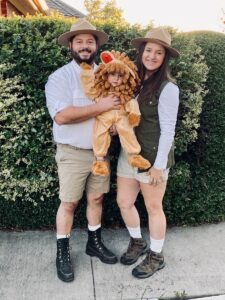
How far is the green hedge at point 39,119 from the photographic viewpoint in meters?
3.92

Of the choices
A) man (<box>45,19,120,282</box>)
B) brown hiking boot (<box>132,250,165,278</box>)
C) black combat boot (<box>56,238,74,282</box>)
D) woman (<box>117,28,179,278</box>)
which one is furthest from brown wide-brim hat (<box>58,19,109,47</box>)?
brown hiking boot (<box>132,250,165,278</box>)

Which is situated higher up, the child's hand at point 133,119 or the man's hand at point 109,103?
the man's hand at point 109,103

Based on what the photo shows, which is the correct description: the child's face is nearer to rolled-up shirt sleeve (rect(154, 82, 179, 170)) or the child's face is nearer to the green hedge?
rolled-up shirt sleeve (rect(154, 82, 179, 170))

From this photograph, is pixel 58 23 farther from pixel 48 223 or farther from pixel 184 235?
pixel 184 235

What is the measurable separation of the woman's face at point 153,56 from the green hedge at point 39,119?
84 centimetres

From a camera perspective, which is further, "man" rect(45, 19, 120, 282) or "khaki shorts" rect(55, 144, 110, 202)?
"khaki shorts" rect(55, 144, 110, 202)

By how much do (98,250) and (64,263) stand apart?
40 cm

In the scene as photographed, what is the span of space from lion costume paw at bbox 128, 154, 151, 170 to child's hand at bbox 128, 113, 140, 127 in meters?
0.25

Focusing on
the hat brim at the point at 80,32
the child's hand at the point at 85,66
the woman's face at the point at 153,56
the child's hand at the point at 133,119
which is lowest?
the child's hand at the point at 133,119

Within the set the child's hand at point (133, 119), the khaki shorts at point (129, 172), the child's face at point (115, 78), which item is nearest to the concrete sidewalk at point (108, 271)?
the khaki shorts at point (129, 172)

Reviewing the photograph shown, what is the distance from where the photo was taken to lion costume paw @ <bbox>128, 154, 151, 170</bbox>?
3303mm

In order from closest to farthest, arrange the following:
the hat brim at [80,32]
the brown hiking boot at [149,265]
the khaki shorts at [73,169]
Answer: the hat brim at [80,32]
the khaki shorts at [73,169]
the brown hiking boot at [149,265]

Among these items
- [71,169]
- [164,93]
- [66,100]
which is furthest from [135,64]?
[71,169]

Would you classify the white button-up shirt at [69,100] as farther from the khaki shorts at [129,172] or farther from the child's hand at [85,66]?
the khaki shorts at [129,172]
